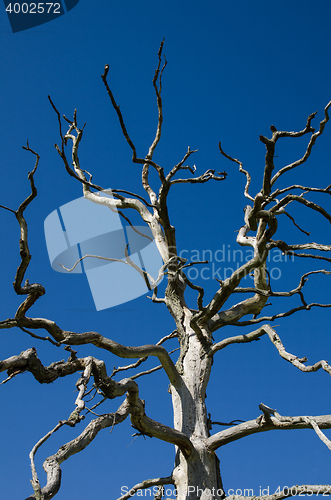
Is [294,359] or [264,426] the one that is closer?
[294,359]

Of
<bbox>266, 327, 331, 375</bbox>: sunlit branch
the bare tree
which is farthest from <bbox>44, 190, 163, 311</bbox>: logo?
<bbox>266, 327, 331, 375</bbox>: sunlit branch

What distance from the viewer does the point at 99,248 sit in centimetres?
647

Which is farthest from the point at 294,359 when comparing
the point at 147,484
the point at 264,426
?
the point at 147,484

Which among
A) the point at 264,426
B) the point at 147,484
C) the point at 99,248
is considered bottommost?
the point at 147,484

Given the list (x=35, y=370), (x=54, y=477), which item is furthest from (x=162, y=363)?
(x=54, y=477)

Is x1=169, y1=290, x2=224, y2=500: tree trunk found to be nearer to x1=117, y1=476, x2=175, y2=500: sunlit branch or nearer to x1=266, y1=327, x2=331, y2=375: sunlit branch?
x1=117, y1=476, x2=175, y2=500: sunlit branch

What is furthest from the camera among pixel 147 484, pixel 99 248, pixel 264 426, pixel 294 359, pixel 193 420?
pixel 99 248

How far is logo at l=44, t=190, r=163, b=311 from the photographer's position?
6141mm

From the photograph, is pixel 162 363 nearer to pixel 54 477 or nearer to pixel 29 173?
pixel 54 477

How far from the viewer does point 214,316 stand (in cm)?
514

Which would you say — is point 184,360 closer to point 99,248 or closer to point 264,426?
point 264,426

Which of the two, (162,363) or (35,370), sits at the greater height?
(162,363)

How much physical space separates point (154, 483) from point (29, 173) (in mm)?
3248

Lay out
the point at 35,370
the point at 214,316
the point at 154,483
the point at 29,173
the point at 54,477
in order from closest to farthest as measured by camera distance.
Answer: the point at 54,477 → the point at 35,370 → the point at 29,173 → the point at 154,483 → the point at 214,316
